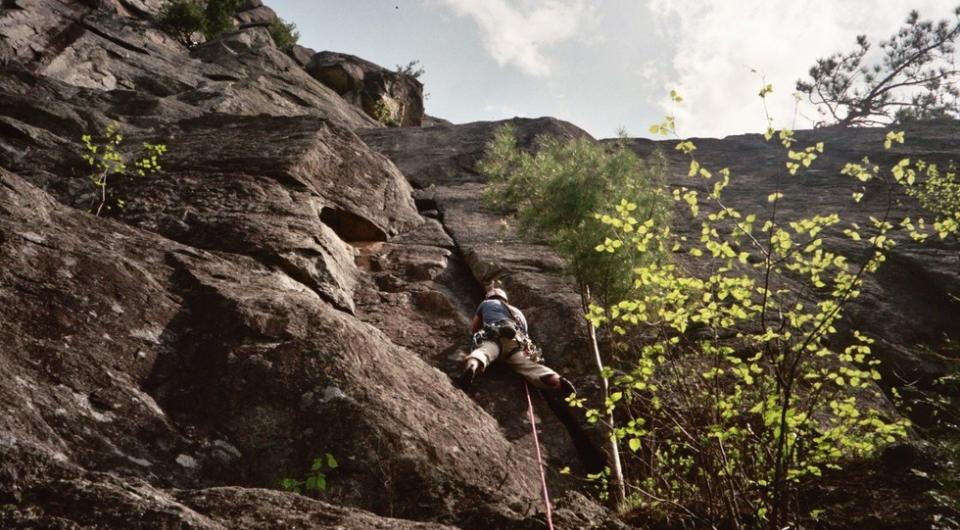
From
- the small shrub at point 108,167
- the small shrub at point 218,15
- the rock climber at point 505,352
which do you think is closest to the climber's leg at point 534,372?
the rock climber at point 505,352

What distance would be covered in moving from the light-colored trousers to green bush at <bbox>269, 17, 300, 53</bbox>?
24.3 metres

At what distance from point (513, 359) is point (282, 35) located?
2594 cm

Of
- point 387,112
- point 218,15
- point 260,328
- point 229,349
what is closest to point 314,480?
point 229,349

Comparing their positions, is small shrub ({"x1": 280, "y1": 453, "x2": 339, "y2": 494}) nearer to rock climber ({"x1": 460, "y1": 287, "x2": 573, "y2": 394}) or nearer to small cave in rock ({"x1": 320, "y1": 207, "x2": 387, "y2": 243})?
rock climber ({"x1": 460, "y1": 287, "x2": 573, "y2": 394})

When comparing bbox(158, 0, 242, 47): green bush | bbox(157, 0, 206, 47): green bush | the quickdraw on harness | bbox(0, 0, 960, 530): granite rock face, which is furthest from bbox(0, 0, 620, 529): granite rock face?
bbox(158, 0, 242, 47): green bush

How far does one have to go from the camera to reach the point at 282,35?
27.0 m

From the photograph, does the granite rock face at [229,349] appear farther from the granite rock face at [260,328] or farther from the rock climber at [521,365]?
the rock climber at [521,365]

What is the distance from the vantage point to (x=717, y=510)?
3670 mm

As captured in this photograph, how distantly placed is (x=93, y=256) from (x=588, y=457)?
213 inches

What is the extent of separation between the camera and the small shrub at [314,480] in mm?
3836

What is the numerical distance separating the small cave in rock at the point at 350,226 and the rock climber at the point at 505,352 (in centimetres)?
351

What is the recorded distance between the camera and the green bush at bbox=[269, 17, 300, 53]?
26.4 metres

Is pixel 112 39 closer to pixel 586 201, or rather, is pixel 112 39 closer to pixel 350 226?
pixel 350 226

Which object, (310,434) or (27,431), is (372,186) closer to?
(310,434)
